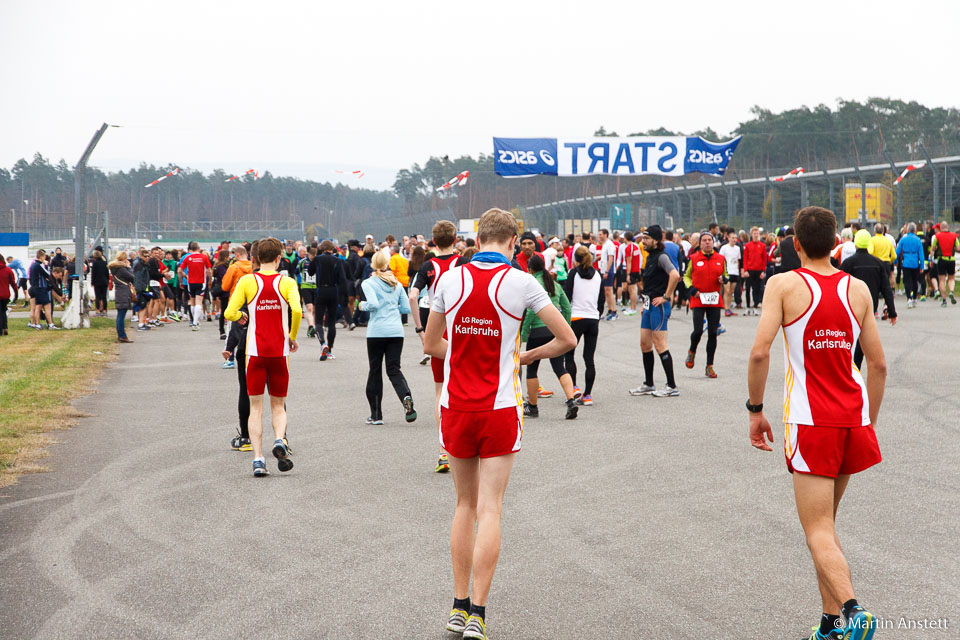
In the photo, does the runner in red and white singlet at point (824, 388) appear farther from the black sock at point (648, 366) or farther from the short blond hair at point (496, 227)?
the black sock at point (648, 366)

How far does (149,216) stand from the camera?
2603 inches

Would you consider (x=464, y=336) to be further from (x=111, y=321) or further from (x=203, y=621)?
(x=111, y=321)

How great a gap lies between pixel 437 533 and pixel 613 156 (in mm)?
23432

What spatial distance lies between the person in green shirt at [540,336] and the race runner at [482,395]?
16.9 feet

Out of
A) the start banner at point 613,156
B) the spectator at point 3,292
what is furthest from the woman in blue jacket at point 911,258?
the spectator at point 3,292

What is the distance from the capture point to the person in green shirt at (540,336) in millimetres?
9766

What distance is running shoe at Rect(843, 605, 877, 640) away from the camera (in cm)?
356

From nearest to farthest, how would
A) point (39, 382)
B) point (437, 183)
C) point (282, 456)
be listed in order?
point (282, 456)
point (39, 382)
point (437, 183)

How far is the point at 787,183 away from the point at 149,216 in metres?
46.0

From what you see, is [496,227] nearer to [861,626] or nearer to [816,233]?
[816,233]

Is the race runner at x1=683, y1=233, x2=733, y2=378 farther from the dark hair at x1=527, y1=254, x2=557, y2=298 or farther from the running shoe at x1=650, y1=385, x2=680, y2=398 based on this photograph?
the dark hair at x1=527, y1=254, x2=557, y2=298

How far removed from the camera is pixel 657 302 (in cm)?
1113

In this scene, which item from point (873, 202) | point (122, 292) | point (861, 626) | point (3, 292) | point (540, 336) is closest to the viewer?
point (861, 626)

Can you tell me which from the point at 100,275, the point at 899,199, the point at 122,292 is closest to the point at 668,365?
the point at 122,292
